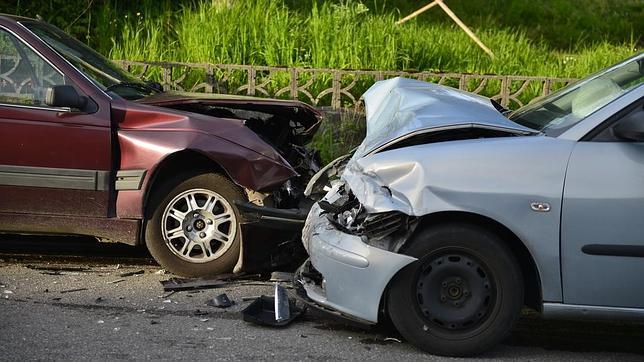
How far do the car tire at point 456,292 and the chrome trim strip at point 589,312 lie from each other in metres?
0.17

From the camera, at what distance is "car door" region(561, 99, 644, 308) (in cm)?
534

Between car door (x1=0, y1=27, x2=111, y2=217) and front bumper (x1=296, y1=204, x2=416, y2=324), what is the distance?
1.90 m

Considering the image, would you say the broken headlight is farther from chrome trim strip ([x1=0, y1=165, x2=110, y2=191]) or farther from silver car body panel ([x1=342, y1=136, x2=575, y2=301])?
chrome trim strip ([x1=0, y1=165, x2=110, y2=191])

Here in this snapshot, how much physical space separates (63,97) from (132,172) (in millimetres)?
663

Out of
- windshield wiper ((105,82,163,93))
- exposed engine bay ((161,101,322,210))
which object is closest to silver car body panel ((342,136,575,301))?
exposed engine bay ((161,101,322,210))

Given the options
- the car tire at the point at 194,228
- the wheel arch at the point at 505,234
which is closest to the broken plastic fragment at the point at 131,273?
the car tire at the point at 194,228

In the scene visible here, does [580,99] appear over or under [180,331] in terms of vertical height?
over

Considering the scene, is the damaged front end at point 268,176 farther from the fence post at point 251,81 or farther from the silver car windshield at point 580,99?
the fence post at point 251,81

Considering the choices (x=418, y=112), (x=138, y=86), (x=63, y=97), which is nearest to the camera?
(x=418, y=112)

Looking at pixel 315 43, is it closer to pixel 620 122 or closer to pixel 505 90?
pixel 505 90

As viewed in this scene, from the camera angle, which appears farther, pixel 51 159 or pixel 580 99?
pixel 51 159

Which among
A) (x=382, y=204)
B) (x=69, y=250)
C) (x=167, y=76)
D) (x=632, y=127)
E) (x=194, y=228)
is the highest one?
(x=632, y=127)

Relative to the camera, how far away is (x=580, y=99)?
20.2ft

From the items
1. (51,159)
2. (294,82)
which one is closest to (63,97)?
(51,159)
